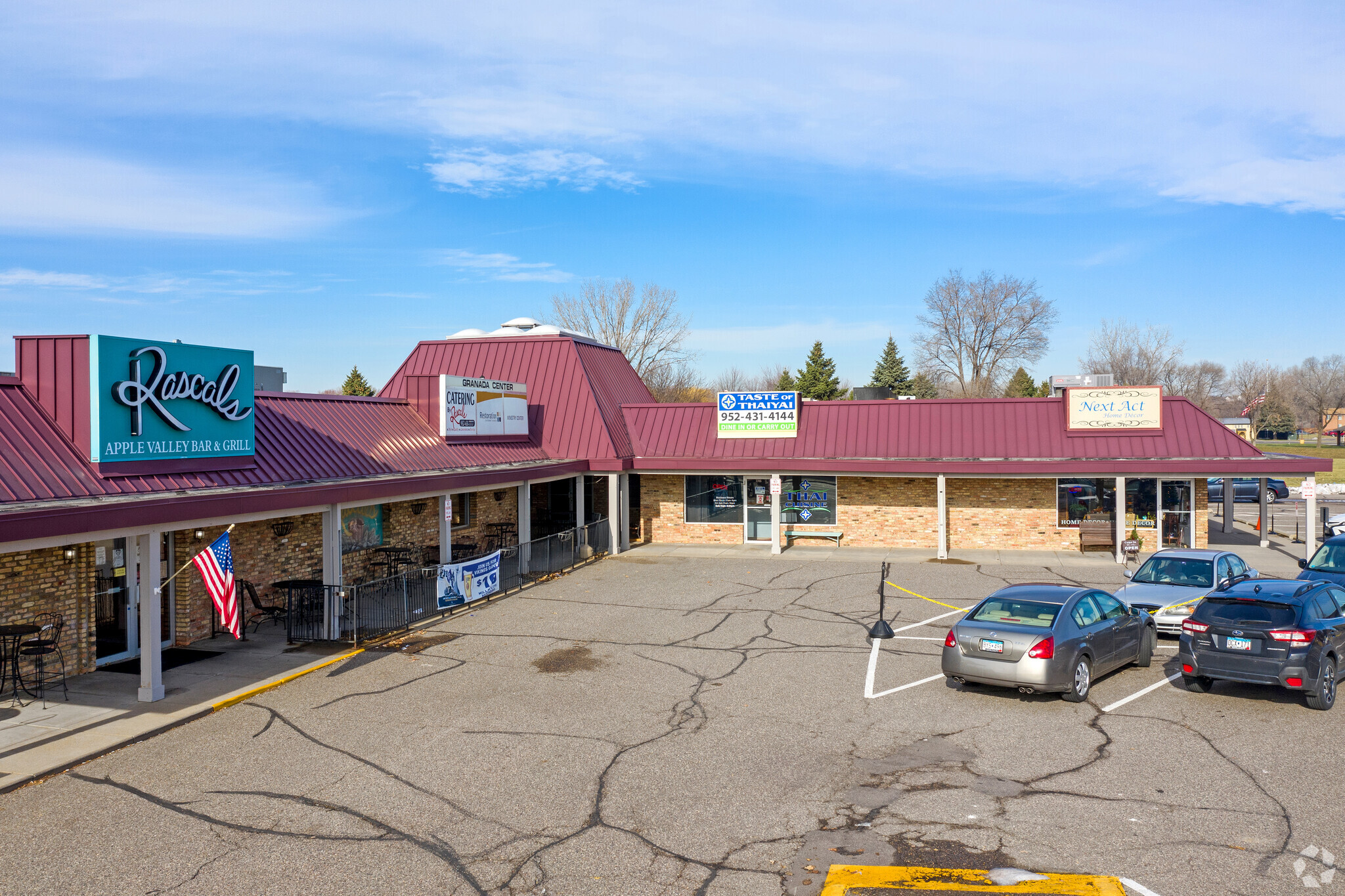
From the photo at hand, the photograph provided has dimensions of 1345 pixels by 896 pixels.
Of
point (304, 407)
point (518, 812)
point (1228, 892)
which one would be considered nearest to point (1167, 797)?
point (1228, 892)

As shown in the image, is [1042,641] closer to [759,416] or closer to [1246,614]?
[1246,614]

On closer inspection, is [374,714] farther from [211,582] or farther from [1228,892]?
[1228,892]

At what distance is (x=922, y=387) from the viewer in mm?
75000

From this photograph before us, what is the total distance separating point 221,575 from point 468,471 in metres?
8.81

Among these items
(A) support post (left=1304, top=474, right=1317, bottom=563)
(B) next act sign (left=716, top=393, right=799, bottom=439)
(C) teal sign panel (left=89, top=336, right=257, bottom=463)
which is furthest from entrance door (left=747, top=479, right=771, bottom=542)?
(C) teal sign panel (left=89, top=336, right=257, bottom=463)

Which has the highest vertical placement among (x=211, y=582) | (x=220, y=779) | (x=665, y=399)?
(x=665, y=399)

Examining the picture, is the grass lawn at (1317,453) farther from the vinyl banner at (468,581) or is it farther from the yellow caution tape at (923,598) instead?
the vinyl banner at (468,581)

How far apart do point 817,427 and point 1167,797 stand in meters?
20.1

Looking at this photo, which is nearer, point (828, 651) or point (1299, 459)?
point (828, 651)

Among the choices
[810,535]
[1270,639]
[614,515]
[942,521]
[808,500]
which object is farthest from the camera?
[808,500]

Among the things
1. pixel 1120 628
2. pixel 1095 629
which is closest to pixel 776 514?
pixel 1120 628

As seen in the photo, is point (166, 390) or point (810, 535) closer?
point (166, 390)

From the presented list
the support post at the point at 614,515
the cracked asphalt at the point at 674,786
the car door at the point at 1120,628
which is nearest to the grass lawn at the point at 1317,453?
the support post at the point at 614,515

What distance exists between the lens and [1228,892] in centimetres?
693
